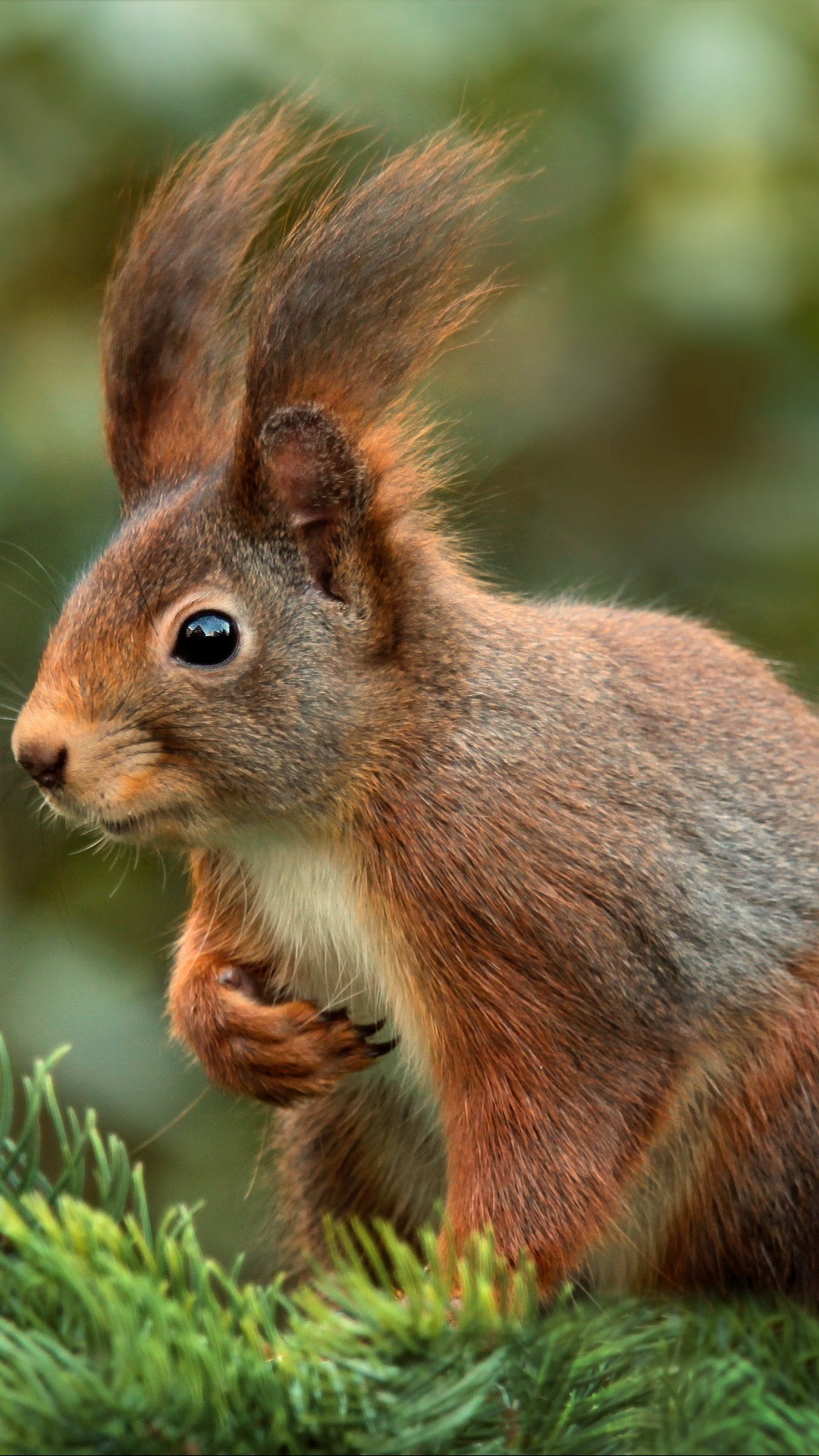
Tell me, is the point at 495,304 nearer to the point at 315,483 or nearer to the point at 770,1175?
the point at 315,483

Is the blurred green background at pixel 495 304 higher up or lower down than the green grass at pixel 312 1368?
higher up

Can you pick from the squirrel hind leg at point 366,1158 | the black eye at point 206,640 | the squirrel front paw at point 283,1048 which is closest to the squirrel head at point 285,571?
the black eye at point 206,640

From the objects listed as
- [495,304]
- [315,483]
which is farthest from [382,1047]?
[495,304]

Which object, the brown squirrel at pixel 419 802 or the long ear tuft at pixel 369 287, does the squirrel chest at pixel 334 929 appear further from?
the long ear tuft at pixel 369 287

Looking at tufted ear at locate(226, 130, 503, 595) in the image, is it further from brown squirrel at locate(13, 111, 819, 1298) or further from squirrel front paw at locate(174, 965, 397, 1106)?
squirrel front paw at locate(174, 965, 397, 1106)

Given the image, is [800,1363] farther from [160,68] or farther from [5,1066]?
[160,68]

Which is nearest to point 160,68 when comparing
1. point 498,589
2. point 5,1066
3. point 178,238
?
point 178,238
